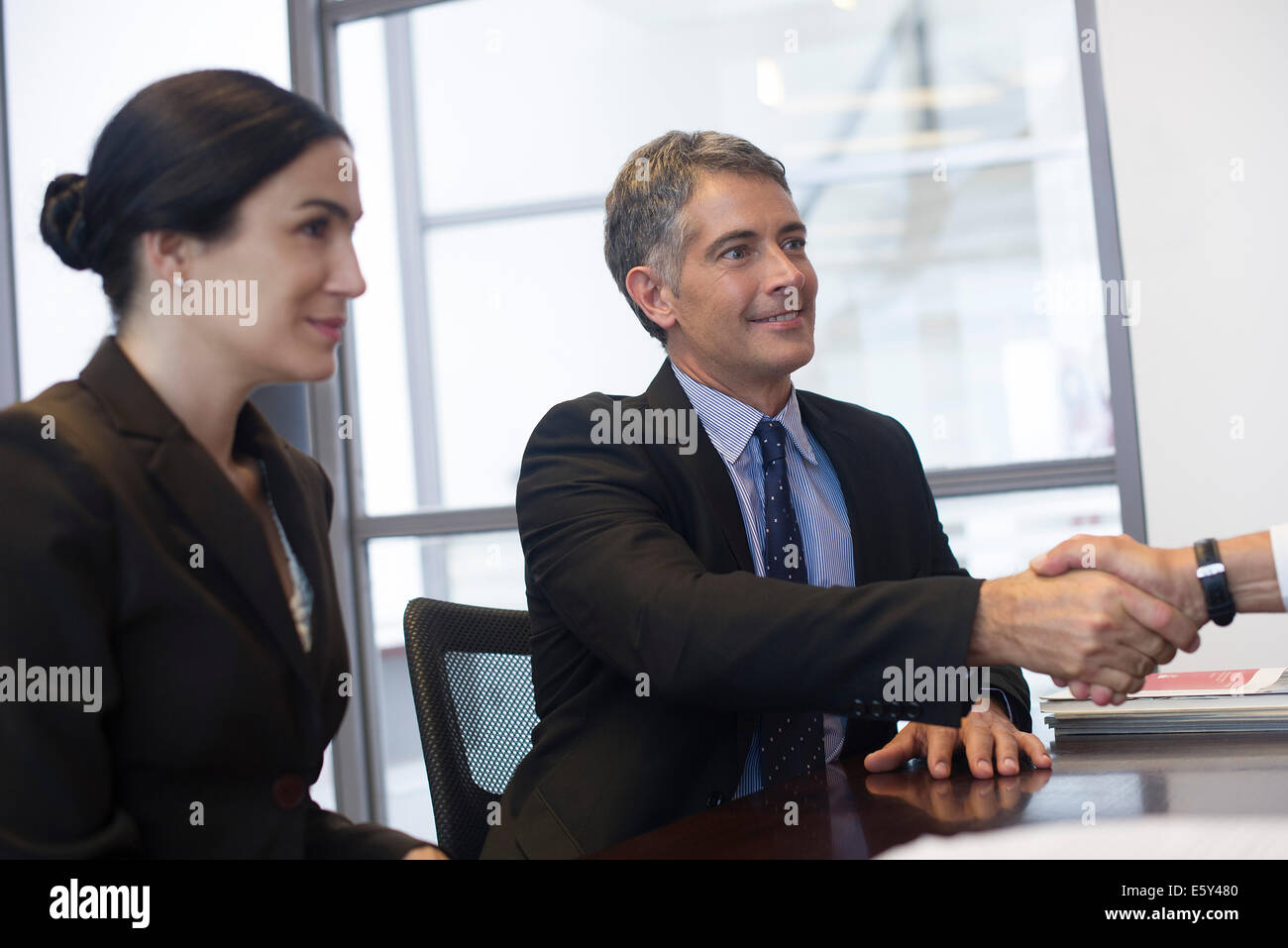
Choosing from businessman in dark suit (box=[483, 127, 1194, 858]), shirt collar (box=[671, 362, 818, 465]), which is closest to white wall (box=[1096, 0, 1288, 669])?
businessman in dark suit (box=[483, 127, 1194, 858])

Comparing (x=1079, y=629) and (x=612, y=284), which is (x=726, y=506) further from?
(x=612, y=284)

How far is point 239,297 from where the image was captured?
1033mm

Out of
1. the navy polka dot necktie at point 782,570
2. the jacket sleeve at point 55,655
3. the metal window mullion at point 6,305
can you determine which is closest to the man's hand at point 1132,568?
the navy polka dot necktie at point 782,570

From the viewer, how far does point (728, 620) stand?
1.47m

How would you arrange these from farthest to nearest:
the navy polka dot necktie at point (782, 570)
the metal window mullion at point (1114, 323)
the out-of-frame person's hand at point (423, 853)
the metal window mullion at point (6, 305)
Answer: the metal window mullion at point (6, 305) < the metal window mullion at point (1114, 323) < the navy polka dot necktie at point (782, 570) < the out-of-frame person's hand at point (423, 853)

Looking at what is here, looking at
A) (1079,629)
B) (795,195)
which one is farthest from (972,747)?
(795,195)

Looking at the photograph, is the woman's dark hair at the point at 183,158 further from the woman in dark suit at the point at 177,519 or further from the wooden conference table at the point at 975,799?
the wooden conference table at the point at 975,799

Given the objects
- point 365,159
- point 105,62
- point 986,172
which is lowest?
point 986,172

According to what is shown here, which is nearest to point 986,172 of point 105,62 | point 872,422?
point 872,422

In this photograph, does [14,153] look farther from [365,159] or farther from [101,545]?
[101,545]

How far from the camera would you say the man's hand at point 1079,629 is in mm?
1442

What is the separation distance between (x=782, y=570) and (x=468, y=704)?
544 millimetres

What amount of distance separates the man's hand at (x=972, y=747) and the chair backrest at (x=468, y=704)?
0.61 m
